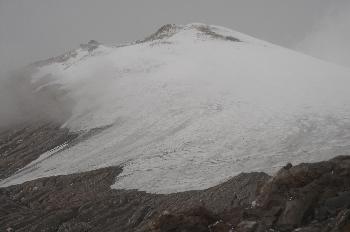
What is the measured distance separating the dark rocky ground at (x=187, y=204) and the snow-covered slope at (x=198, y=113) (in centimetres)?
166

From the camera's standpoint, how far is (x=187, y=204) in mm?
24203

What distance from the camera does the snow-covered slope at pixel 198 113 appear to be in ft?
97.4

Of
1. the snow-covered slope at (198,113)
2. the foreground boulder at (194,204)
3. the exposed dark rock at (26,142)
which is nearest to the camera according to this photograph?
the foreground boulder at (194,204)

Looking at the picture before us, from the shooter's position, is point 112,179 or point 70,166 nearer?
point 112,179

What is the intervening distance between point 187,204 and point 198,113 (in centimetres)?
1620

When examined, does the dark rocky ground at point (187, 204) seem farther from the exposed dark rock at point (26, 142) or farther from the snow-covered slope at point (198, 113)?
the snow-covered slope at point (198, 113)

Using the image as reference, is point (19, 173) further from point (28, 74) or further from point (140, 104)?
point (28, 74)

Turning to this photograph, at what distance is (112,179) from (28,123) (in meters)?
22.1

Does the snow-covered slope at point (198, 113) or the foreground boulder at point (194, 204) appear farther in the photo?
the snow-covered slope at point (198, 113)

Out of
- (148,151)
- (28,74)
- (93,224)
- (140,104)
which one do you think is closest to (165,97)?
(140,104)

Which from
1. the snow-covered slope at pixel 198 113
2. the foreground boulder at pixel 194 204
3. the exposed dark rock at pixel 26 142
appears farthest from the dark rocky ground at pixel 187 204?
the snow-covered slope at pixel 198 113

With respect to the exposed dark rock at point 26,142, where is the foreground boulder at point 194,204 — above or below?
below

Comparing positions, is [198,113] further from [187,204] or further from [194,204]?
[194,204]

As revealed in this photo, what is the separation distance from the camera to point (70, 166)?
32812 millimetres
